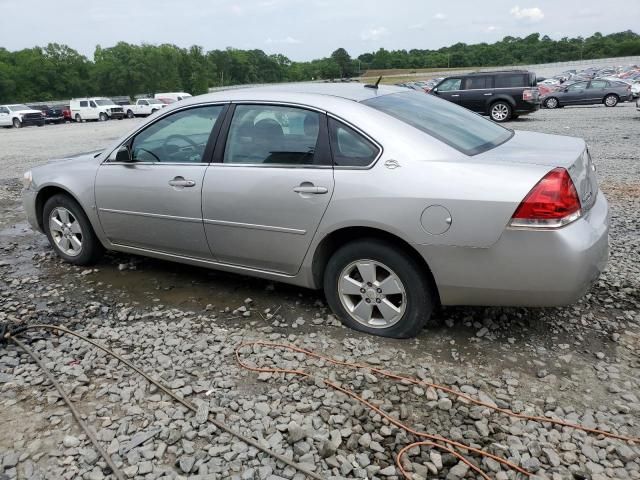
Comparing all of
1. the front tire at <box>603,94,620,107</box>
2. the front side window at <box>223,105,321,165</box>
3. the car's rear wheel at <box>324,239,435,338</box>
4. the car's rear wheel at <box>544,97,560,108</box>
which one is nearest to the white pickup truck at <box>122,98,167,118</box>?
the car's rear wheel at <box>544,97,560,108</box>

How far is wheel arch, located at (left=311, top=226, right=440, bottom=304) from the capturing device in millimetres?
3350

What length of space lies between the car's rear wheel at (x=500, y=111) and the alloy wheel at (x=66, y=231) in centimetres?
1671

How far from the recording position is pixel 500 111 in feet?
62.2

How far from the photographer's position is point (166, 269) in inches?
201

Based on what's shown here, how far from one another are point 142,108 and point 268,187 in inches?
1600

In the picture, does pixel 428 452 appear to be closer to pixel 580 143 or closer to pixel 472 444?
pixel 472 444

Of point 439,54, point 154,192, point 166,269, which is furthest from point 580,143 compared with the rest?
point 439,54

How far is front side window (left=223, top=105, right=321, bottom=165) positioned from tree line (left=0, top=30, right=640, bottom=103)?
189 feet

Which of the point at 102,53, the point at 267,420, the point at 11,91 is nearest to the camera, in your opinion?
the point at 267,420

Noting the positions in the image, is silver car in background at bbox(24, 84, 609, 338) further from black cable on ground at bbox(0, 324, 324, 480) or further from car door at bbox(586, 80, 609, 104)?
car door at bbox(586, 80, 609, 104)

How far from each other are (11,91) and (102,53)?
73.0 ft

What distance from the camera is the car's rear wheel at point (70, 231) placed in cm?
499

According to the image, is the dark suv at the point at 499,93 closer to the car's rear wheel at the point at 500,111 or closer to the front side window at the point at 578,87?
the car's rear wheel at the point at 500,111

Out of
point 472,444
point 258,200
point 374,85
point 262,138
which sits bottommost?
point 472,444
